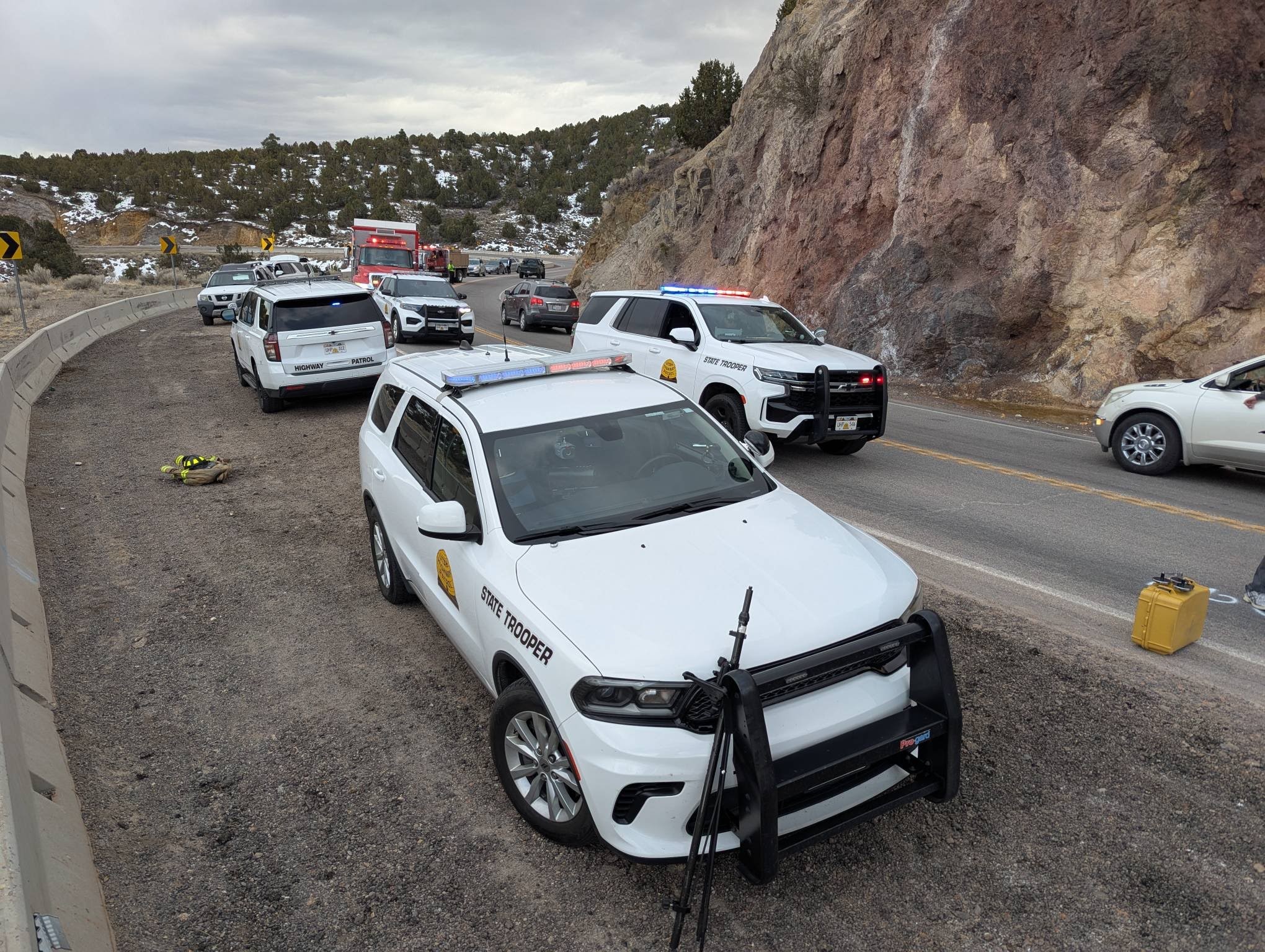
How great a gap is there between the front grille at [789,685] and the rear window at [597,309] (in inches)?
358

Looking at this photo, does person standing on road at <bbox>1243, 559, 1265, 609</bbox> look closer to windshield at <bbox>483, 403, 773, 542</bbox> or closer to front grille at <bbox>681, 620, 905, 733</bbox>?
windshield at <bbox>483, 403, 773, 542</bbox>

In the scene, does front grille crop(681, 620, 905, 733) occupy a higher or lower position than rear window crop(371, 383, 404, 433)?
lower

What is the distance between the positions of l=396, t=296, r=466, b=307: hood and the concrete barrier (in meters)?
13.2

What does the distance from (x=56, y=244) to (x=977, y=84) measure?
47702mm

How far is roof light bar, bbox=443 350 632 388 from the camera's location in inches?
197

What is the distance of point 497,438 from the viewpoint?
4.58m

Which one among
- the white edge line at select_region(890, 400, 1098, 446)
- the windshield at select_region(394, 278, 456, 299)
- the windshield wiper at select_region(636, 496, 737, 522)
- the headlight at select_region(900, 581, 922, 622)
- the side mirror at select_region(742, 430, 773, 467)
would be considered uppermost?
the side mirror at select_region(742, 430, 773, 467)

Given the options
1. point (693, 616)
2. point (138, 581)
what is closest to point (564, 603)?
point (693, 616)

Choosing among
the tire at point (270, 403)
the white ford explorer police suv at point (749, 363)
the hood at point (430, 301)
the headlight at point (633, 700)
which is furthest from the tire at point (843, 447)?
the hood at point (430, 301)

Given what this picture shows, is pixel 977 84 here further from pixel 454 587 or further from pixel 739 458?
pixel 454 587

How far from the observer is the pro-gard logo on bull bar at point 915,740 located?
10.7ft

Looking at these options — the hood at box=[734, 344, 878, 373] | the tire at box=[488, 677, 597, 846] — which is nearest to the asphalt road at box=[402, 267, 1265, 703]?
the hood at box=[734, 344, 878, 373]

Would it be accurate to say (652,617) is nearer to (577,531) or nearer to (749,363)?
(577,531)

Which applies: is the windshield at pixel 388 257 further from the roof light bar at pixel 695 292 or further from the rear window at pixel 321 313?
the roof light bar at pixel 695 292
